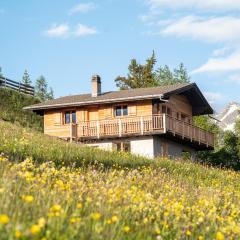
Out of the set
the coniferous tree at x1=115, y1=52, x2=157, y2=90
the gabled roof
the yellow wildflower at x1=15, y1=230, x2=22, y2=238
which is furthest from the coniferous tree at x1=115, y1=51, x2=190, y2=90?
the yellow wildflower at x1=15, y1=230, x2=22, y2=238

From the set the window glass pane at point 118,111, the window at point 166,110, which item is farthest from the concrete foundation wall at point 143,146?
the window at point 166,110

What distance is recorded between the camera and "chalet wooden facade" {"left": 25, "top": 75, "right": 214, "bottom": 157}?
3631cm

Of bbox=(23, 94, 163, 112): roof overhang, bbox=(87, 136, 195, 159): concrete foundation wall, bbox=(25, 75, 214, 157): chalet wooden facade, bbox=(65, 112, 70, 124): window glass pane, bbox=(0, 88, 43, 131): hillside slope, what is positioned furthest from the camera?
bbox=(0, 88, 43, 131): hillside slope

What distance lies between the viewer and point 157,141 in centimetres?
3675

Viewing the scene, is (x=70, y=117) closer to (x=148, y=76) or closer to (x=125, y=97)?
(x=125, y=97)

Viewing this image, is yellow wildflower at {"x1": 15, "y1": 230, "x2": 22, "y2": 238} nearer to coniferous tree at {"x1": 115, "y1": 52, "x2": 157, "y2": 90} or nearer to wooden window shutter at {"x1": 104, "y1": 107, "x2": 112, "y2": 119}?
wooden window shutter at {"x1": 104, "y1": 107, "x2": 112, "y2": 119}

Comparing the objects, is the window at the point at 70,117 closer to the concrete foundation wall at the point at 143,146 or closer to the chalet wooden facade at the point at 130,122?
the chalet wooden facade at the point at 130,122

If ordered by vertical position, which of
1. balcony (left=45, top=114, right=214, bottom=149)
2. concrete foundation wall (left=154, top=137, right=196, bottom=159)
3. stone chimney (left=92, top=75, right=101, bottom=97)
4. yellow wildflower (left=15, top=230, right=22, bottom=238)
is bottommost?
yellow wildflower (left=15, top=230, right=22, bottom=238)

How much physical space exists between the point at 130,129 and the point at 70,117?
6.32m

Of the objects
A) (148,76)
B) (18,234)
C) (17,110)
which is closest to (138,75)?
(148,76)

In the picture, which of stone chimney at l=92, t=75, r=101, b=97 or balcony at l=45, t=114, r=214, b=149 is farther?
stone chimney at l=92, t=75, r=101, b=97

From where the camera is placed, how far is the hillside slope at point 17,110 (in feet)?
152

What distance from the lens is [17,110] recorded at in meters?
49.6

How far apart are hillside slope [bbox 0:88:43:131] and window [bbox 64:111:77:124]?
6.02 m
